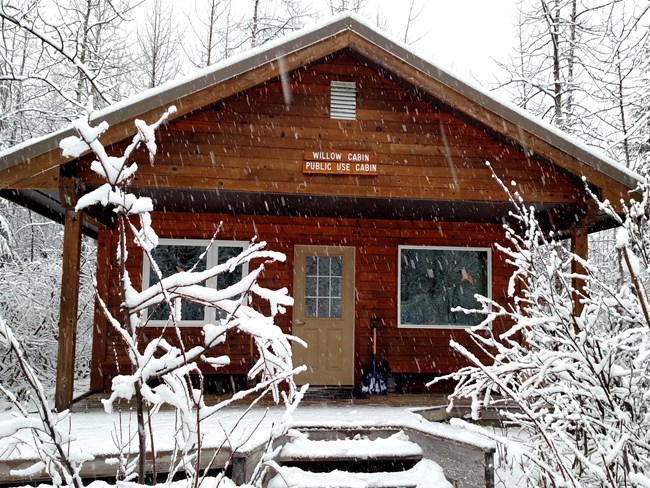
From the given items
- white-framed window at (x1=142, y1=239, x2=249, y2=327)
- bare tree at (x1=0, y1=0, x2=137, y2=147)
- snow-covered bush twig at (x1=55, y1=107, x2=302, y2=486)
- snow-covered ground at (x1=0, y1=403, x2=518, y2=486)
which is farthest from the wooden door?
bare tree at (x1=0, y1=0, x2=137, y2=147)

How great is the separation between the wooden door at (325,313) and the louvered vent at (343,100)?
275 centimetres

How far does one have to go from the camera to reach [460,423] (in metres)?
2.39

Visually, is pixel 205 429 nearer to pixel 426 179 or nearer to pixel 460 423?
pixel 426 179

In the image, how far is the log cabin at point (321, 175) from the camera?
7.70 m

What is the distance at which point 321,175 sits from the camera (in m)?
8.11

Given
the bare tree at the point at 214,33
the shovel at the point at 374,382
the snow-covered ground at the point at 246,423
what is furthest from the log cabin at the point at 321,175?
the bare tree at the point at 214,33

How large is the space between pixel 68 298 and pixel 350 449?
388cm

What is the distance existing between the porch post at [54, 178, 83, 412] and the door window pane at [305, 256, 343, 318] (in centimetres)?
406

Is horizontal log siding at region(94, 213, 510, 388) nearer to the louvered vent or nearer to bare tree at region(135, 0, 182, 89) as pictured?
the louvered vent

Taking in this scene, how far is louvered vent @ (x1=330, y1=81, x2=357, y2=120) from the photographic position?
27.8 ft

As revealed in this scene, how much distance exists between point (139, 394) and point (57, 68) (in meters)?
22.8

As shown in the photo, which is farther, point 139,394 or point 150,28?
point 150,28

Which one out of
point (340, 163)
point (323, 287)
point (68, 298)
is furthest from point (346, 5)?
point (68, 298)

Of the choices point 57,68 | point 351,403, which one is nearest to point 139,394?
point 351,403
